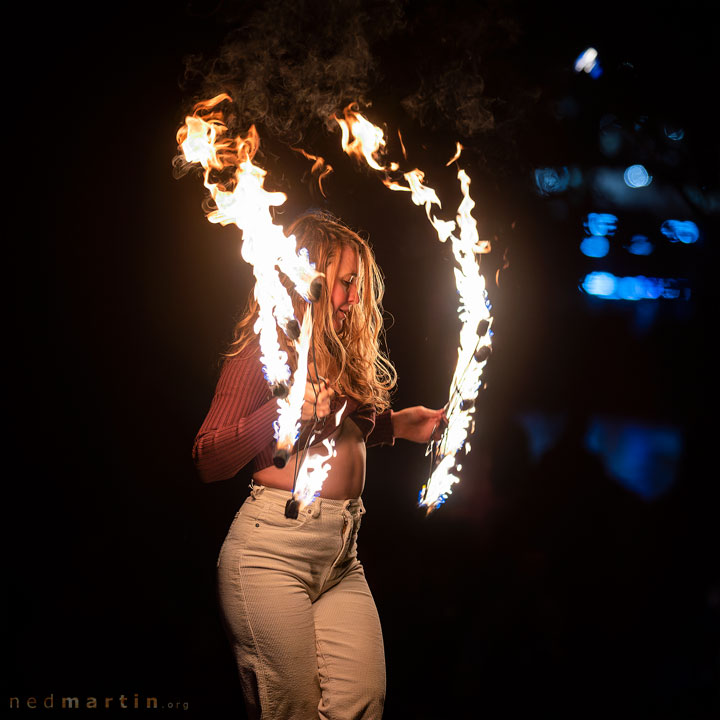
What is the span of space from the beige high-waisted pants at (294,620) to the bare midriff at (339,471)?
0.11 feet

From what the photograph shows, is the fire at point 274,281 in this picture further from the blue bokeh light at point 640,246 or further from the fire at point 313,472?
the blue bokeh light at point 640,246

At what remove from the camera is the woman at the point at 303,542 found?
5.91 ft

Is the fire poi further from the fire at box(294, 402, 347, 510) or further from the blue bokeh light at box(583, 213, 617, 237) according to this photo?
the blue bokeh light at box(583, 213, 617, 237)

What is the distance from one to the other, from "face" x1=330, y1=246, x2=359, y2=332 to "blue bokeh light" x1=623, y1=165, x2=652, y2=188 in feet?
6.84

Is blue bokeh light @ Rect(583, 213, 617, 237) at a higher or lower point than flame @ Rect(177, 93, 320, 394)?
higher

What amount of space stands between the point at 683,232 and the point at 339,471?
2690 millimetres

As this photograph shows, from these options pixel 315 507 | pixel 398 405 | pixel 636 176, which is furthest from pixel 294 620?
pixel 636 176

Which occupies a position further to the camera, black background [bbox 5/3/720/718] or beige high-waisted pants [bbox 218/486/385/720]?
black background [bbox 5/3/720/718]

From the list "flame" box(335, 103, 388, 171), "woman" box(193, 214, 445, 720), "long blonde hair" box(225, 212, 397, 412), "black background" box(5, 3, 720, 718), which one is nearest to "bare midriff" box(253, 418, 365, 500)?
"woman" box(193, 214, 445, 720)

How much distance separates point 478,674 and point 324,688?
1510 millimetres

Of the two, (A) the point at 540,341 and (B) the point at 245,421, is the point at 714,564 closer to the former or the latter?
(A) the point at 540,341

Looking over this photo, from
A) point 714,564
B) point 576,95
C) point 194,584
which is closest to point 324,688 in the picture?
point 194,584

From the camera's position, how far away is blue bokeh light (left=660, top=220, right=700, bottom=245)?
3.59m

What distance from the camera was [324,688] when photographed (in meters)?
1.87
